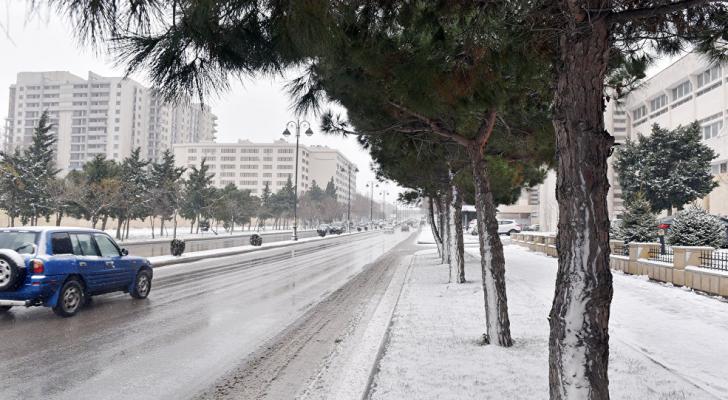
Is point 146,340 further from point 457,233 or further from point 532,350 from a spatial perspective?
point 457,233

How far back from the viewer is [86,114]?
145m

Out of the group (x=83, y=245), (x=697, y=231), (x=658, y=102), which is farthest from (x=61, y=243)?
(x=658, y=102)

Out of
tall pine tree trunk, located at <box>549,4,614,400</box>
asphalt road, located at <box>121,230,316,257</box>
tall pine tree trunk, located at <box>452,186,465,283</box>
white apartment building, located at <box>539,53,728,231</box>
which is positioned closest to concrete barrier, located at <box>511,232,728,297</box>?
tall pine tree trunk, located at <box>452,186,465,283</box>

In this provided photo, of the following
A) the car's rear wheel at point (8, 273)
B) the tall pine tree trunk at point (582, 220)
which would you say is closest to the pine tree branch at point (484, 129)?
the tall pine tree trunk at point (582, 220)

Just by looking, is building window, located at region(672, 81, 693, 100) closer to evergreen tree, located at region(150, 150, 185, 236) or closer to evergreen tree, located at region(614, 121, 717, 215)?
evergreen tree, located at region(614, 121, 717, 215)

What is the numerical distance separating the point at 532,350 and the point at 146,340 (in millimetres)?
5553

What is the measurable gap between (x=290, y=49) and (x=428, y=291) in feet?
30.0

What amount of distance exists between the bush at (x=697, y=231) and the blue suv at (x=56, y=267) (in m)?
16.2

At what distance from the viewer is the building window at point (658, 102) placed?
56281mm

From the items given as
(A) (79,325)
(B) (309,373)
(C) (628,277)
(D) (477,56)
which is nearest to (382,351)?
(B) (309,373)

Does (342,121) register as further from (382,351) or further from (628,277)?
(628,277)

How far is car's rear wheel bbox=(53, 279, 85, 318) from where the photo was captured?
8.36m

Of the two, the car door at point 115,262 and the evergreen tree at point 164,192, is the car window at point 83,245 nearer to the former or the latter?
the car door at point 115,262

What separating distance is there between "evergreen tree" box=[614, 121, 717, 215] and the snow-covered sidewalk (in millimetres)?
31472
